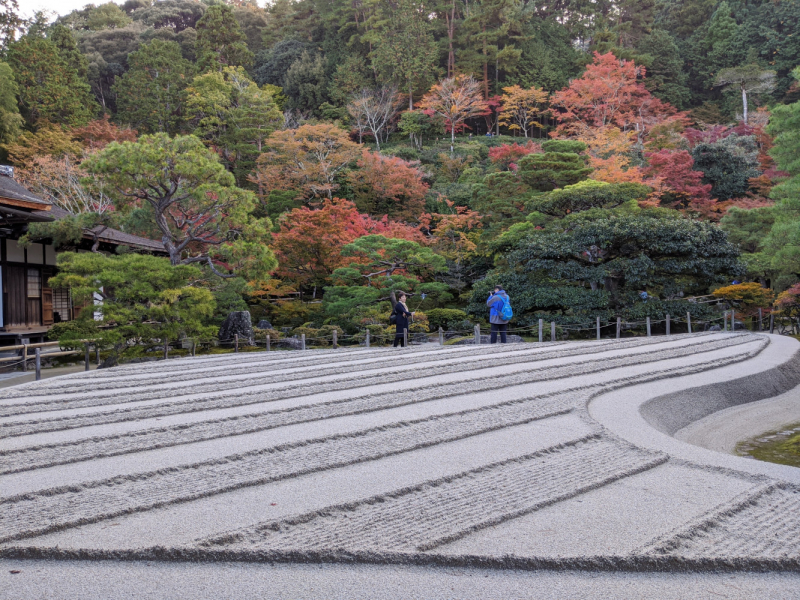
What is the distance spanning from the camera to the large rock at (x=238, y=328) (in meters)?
14.3

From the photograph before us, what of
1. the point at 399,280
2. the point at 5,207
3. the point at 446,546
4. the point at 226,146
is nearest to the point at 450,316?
the point at 399,280

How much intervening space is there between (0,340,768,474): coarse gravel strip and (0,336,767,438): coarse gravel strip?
60 centimetres

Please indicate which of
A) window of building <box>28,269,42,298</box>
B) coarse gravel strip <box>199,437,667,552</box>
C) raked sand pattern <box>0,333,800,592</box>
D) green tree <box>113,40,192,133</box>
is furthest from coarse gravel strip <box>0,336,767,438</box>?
green tree <box>113,40,192,133</box>

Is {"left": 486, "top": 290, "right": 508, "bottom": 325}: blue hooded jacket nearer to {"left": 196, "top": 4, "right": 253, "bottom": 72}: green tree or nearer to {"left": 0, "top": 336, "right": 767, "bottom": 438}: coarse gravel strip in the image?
{"left": 0, "top": 336, "right": 767, "bottom": 438}: coarse gravel strip

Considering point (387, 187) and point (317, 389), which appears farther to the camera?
point (387, 187)

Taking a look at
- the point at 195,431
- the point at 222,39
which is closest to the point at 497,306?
the point at 195,431

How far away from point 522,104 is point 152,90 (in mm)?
18680

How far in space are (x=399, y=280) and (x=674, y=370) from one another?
8.11 metres

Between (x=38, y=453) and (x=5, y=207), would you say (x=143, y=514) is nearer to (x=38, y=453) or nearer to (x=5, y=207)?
(x=38, y=453)

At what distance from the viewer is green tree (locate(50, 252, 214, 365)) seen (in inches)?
410

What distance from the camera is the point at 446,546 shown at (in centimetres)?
271

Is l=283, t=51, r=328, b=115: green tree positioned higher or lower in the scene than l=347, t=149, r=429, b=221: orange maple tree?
higher

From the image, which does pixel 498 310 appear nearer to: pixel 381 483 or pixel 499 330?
pixel 499 330

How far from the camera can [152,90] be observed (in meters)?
28.2
